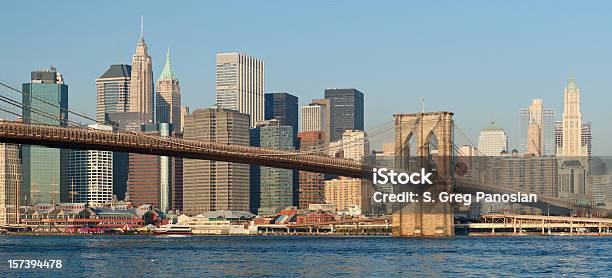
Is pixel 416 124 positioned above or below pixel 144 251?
above

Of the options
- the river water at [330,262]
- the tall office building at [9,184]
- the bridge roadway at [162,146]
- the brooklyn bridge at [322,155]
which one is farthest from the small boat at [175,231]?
the tall office building at [9,184]

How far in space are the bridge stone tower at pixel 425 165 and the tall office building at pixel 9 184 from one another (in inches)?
4275

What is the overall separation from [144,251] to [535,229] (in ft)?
224

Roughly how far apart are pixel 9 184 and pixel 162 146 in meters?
128

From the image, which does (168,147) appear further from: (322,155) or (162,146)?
(322,155)

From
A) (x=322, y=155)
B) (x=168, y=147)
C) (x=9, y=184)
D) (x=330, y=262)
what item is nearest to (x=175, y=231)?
(x=322, y=155)

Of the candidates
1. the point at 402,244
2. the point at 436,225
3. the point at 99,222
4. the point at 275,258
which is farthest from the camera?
the point at 99,222

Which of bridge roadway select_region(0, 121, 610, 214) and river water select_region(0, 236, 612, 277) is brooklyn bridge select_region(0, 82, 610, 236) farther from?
river water select_region(0, 236, 612, 277)

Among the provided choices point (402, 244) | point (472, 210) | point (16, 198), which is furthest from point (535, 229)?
point (16, 198)

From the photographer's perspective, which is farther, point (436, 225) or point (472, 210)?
point (472, 210)

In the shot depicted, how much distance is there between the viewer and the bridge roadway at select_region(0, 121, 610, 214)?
6425 centimetres

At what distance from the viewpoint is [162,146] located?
71625mm

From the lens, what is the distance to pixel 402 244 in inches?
2766

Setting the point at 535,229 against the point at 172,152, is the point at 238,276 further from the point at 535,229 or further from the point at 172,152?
the point at 535,229
